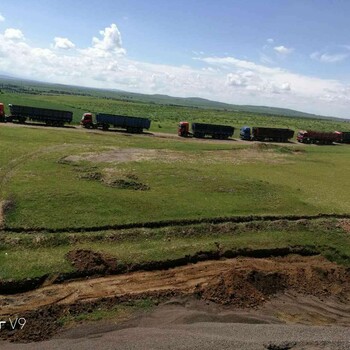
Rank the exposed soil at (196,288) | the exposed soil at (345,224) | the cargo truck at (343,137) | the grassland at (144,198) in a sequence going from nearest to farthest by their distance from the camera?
the exposed soil at (196,288), the grassland at (144,198), the exposed soil at (345,224), the cargo truck at (343,137)

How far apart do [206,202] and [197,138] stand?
42405 mm

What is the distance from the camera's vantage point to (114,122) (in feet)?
238

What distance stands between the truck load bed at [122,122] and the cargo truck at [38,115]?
5.77 metres

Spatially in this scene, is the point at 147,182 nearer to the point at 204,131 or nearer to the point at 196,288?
the point at 196,288

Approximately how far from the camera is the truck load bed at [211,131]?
75.9 m

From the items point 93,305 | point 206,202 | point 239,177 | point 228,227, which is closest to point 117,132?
point 239,177

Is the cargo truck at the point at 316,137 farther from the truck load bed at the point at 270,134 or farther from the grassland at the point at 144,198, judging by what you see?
the grassland at the point at 144,198

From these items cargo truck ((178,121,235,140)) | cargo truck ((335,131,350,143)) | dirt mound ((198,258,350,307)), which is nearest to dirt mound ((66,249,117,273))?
dirt mound ((198,258,350,307))

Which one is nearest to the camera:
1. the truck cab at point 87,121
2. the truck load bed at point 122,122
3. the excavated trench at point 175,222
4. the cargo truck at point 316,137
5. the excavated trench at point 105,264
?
the excavated trench at point 105,264

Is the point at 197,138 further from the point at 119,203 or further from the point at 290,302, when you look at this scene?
the point at 290,302

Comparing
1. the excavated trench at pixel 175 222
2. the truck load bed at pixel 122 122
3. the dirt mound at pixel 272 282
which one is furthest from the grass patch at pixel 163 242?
the truck load bed at pixel 122 122

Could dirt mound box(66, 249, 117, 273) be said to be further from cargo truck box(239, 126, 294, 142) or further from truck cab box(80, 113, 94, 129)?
cargo truck box(239, 126, 294, 142)

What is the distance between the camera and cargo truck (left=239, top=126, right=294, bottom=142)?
266ft

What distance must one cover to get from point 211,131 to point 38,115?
31.6 m
